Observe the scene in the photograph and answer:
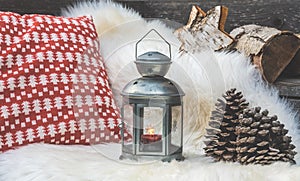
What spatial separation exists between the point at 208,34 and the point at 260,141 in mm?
506

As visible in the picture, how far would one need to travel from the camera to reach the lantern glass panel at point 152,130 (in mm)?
1209

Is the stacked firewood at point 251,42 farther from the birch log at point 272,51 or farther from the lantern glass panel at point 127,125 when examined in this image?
the lantern glass panel at point 127,125

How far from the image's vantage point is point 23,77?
1410 mm

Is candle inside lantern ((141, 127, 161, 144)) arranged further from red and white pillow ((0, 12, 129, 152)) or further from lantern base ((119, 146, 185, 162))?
red and white pillow ((0, 12, 129, 152))

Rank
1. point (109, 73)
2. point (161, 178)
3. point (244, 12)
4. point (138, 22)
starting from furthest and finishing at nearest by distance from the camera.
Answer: point (244, 12) < point (138, 22) < point (109, 73) < point (161, 178)

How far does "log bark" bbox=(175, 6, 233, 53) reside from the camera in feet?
5.26

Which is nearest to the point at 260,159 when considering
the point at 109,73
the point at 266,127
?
the point at 266,127

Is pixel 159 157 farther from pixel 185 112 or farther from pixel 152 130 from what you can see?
pixel 185 112

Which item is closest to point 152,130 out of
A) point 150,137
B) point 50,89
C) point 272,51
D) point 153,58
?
point 150,137

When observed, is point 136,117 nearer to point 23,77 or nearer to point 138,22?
point 23,77

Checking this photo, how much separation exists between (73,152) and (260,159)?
42 cm

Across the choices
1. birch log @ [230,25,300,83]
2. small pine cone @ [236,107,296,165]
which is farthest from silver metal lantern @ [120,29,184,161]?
birch log @ [230,25,300,83]

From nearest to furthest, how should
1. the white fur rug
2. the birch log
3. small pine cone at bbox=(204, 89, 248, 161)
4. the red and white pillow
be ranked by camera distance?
the white fur rug, small pine cone at bbox=(204, 89, 248, 161), the red and white pillow, the birch log

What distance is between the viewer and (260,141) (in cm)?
120
